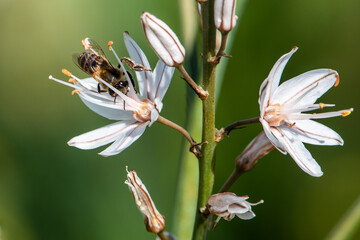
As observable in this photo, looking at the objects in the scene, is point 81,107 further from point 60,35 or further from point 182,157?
point 182,157

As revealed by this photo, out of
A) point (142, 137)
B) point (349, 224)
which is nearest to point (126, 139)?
point (349, 224)

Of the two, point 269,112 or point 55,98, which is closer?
point 269,112

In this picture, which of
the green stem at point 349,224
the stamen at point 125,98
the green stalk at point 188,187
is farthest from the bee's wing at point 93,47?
the green stem at point 349,224

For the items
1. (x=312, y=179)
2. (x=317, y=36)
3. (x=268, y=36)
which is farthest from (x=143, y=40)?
(x=312, y=179)

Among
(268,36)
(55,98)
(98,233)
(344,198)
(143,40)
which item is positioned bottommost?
(98,233)

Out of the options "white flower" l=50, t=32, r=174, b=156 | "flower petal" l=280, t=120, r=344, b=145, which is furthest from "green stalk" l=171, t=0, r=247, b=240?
"flower petal" l=280, t=120, r=344, b=145

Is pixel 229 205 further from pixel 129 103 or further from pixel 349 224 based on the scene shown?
pixel 349 224
